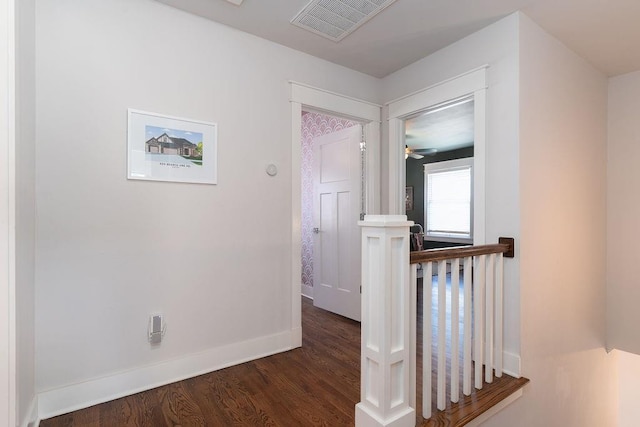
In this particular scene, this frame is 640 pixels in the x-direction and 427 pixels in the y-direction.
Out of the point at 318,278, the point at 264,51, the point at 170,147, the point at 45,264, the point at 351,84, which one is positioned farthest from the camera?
the point at 318,278

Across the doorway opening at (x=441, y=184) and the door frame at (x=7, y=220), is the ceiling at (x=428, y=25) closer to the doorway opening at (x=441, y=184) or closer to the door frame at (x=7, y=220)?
the door frame at (x=7, y=220)

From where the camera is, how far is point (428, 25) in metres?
2.28

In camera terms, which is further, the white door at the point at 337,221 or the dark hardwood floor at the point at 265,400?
the white door at the point at 337,221

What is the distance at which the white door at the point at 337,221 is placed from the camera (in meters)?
3.23

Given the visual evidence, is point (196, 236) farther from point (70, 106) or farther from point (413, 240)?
point (413, 240)

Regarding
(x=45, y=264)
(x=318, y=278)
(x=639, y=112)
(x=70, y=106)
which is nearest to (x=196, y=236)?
(x=45, y=264)

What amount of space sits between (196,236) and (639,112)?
410 centimetres

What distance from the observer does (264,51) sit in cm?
246

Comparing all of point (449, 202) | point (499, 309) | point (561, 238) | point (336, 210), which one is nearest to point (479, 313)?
point (499, 309)

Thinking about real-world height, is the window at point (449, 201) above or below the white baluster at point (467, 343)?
above

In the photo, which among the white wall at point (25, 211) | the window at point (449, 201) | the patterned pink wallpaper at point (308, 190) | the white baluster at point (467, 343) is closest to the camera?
the white wall at point (25, 211)

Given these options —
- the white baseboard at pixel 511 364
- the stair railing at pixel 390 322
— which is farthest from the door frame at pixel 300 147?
the white baseboard at pixel 511 364

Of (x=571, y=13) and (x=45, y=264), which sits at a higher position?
(x=571, y=13)

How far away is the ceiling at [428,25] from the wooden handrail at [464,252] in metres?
1.54
